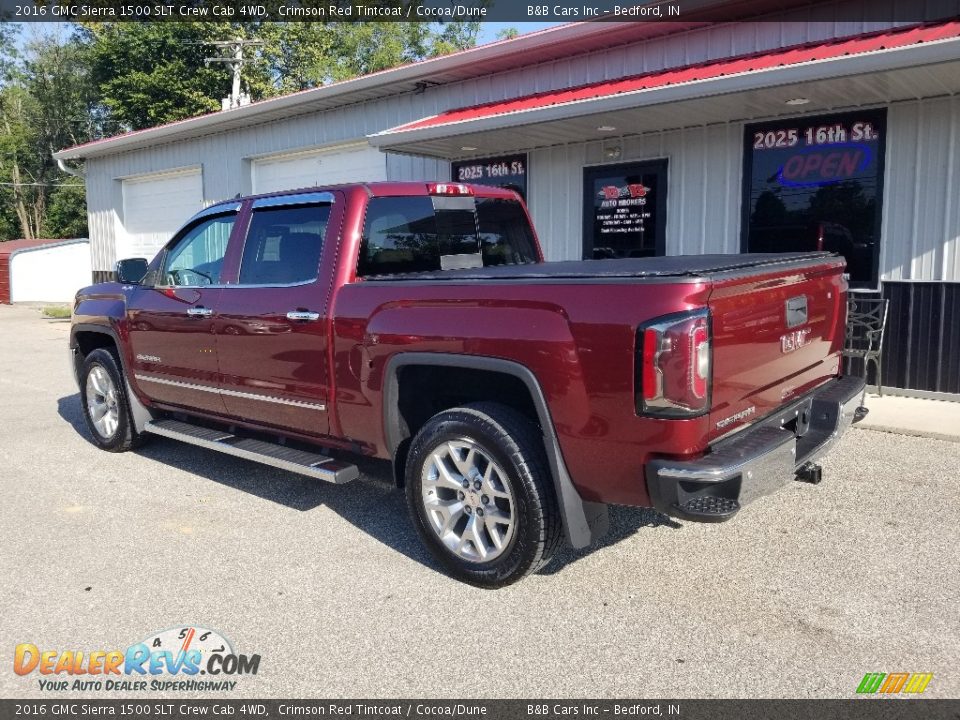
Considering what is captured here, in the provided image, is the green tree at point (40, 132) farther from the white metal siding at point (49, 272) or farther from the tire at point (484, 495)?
the tire at point (484, 495)

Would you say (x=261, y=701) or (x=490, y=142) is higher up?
(x=490, y=142)

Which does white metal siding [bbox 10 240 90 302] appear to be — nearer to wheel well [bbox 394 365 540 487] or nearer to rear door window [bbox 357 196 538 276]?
rear door window [bbox 357 196 538 276]

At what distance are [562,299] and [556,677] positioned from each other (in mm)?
1480

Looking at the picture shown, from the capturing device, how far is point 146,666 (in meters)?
3.03

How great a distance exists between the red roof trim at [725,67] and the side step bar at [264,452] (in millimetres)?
5413

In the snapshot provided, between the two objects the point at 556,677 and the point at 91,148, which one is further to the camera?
the point at 91,148

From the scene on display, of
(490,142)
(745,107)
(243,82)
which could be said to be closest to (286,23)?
(243,82)

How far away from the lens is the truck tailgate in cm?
310

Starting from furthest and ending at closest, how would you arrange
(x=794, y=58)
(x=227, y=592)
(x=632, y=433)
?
(x=794, y=58) → (x=227, y=592) → (x=632, y=433)

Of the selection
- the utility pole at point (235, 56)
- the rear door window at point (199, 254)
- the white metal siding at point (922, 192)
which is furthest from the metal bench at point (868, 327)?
the utility pole at point (235, 56)

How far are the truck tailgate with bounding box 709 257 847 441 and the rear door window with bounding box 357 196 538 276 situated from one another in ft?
6.36

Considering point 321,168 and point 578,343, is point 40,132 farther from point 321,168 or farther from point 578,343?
point 578,343

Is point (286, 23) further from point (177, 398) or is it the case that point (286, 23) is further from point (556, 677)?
point (556, 677)

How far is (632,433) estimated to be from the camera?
3029 mm
